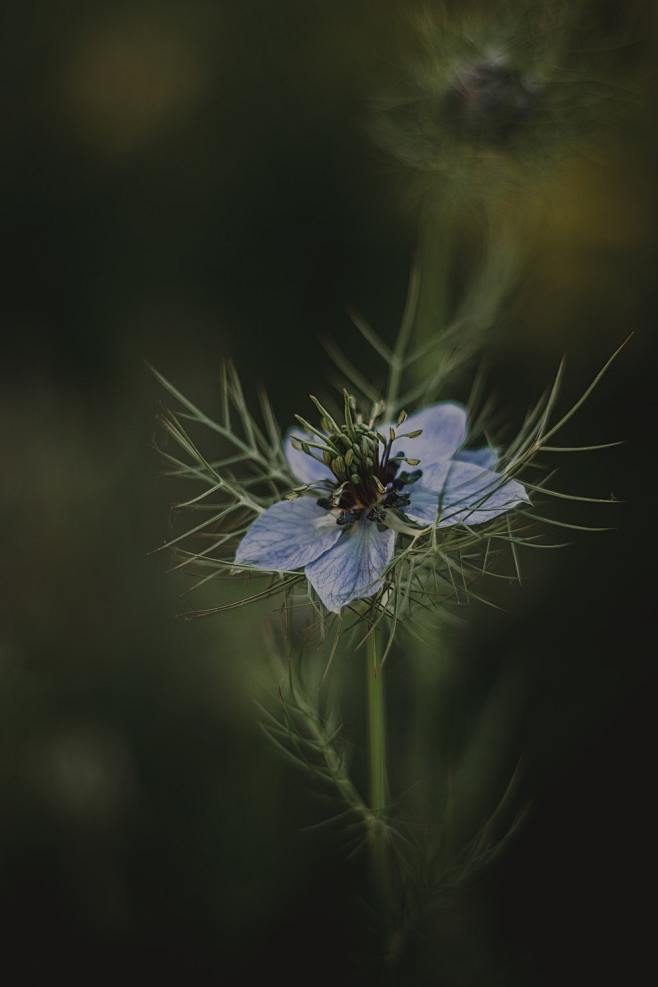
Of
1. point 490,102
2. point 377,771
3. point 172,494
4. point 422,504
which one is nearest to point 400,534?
point 422,504

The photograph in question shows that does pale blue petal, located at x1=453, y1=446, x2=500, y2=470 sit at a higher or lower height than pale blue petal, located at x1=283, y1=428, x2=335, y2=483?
lower

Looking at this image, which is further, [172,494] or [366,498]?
[172,494]

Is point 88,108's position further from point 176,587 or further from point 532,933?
point 532,933

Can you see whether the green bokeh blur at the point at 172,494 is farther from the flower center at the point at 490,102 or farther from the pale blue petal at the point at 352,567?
the pale blue petal at the point at 352,567

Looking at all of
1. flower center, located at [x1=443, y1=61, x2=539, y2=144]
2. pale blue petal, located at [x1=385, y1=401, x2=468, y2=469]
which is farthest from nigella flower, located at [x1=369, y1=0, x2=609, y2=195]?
pale blue petal, located at [x1=385, y1=401, x2=468, y2=469]

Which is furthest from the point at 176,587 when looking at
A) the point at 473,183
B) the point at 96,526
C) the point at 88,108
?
the point at 88,108

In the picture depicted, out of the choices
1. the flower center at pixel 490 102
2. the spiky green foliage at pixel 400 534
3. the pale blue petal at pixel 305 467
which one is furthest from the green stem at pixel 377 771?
the flower center at pixel 490 102

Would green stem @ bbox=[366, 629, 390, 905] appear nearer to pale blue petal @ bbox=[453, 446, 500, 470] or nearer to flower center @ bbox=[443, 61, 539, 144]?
pale blue petal @ bbox=[453, 446, 500, 470]

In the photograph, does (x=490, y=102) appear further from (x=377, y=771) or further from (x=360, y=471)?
(x=377, y=771)
